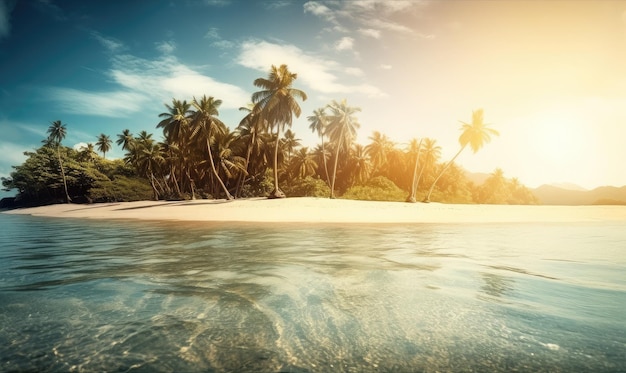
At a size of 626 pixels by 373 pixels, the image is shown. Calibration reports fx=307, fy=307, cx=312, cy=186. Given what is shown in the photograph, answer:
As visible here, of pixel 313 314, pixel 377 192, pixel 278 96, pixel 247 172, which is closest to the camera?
pixel 313 314

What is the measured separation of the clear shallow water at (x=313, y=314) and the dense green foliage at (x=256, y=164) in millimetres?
28650

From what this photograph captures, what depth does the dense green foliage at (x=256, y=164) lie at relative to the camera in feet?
125

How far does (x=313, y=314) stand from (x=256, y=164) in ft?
147

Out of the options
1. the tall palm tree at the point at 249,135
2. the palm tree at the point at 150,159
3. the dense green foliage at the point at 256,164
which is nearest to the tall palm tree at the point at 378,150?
the dense green foliage at the point at 256,164

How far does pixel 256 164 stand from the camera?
156 feet

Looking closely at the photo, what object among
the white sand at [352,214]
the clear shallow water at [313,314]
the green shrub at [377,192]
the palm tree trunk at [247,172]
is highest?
the palm tree trunk at [247,172]

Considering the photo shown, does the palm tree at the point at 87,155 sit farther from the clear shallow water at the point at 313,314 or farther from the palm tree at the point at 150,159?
the clear shallow water at the point at 313,314

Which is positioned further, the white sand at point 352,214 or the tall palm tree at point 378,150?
the tall palm tree at point 378,150

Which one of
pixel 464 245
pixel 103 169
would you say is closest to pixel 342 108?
pixel 464 245

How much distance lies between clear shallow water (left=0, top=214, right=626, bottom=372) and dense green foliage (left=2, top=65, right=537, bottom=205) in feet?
94.0

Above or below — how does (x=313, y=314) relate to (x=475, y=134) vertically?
below

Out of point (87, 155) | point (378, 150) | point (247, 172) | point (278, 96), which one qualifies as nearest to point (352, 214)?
point (278, 96)

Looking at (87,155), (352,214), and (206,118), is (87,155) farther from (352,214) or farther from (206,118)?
(352,214)

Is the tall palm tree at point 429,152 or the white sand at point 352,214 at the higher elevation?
the tall palm tree at point 429,152
